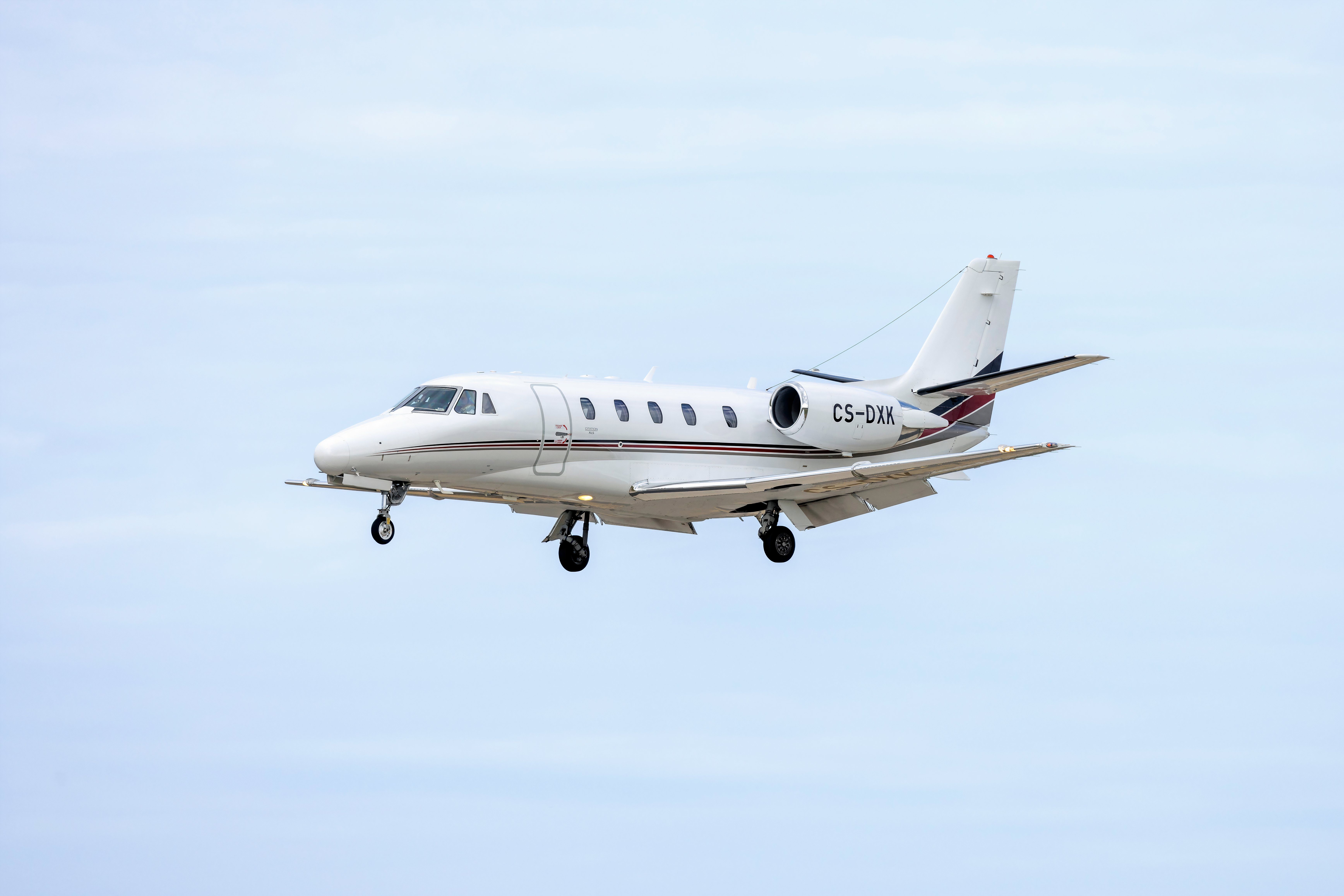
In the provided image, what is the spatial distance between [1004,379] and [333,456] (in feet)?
42.2

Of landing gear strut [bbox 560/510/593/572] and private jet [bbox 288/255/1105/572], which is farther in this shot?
landing gear strut [bbox 560/510/593/572]

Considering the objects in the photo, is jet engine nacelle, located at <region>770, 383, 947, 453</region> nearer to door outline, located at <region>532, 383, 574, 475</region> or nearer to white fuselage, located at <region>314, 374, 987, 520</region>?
white fuselage, located at <region>314, 374, 987, 520</region>

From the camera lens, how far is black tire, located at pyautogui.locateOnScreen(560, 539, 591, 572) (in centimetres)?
3347

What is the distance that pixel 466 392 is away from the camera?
29812 millimetres

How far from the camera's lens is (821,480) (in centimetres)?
3109

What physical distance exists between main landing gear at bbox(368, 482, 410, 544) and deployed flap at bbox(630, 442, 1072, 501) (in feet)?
14.6

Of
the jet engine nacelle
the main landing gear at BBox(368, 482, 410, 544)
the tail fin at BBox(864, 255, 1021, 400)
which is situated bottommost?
the main landing gear at BBox(368, 482, 410, 544)

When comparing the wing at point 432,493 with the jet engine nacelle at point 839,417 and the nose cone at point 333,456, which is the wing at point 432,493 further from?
the jet engine nacelle at point 839,417

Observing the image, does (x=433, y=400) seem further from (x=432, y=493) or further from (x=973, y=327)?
(x=973, y=327)

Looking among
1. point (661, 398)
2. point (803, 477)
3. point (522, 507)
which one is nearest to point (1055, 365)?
point (803, 477)

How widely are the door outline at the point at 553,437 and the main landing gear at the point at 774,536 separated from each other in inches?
187

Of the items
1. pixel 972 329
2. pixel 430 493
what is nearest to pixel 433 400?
pixel 430 493

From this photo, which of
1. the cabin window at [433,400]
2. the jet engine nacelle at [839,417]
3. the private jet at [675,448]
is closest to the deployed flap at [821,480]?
the private jet at [675,448]

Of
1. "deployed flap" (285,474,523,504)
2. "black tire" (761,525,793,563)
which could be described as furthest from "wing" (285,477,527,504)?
"black tire" (761,525,793,563)
